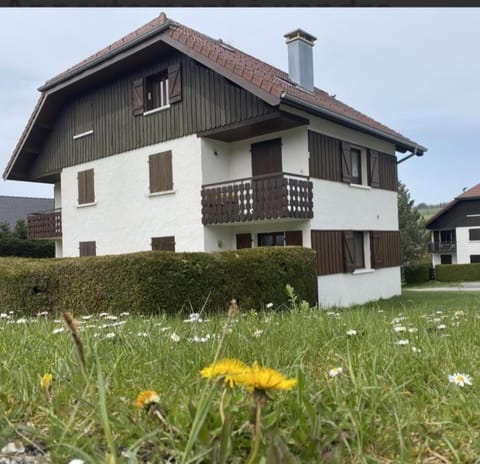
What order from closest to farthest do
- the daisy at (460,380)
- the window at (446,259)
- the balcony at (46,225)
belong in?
the daisy at (460,380), the balcony at (46,225), the window at (446,259)

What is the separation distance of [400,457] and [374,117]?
2154 centimetres

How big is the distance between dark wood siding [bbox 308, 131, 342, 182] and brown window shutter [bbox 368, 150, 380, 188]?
2.47m

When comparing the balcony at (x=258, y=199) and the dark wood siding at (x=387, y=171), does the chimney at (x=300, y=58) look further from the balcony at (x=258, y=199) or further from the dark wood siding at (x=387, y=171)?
the balcony at (x=258, y=199)

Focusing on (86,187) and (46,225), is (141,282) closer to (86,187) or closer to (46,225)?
(86,187)

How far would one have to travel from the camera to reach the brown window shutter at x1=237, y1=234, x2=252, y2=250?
1593 centimetres

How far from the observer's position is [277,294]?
1158 centimetres

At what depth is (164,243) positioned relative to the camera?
16.6m

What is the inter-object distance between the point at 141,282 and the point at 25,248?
20.2 meters

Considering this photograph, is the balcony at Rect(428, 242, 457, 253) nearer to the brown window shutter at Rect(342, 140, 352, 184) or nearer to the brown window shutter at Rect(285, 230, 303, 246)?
the brown window shutter at Rect(342, 140, 352, 184)

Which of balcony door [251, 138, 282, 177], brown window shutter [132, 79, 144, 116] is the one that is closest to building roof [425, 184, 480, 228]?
balcony door [251, 138, 282, 177]

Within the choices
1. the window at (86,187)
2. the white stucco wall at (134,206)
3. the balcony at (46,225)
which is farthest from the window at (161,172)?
the balcony at (46,225)

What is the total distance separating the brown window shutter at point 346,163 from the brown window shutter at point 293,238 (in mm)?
3016

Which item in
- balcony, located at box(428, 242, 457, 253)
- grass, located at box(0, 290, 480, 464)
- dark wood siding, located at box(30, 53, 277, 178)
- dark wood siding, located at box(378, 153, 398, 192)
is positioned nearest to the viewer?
grass, located at box(0, 290, 480, 464)

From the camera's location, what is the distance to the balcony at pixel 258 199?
1356 centimetres
